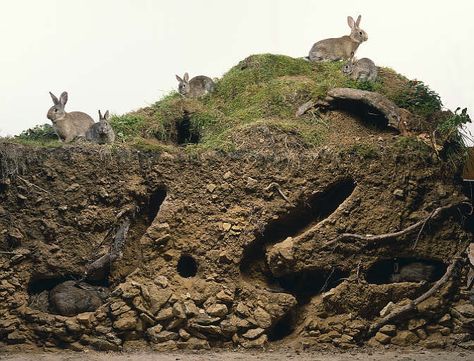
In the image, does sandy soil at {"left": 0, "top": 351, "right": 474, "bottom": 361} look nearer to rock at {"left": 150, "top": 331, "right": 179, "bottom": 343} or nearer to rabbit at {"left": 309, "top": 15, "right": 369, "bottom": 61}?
rock at {"left": 150, "top": 331, "right": 179, "bottom": 343}

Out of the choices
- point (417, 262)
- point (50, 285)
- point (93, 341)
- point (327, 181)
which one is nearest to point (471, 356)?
point (417, 262)

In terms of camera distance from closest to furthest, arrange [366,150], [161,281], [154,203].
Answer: [161,281] → [366,150] → [154,203]

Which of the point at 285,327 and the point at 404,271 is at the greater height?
→ the point at 404,271

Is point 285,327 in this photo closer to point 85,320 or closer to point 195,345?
point 195,345

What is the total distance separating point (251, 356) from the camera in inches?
461

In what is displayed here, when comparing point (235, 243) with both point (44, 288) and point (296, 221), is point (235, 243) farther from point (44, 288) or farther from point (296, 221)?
Answer: point (44, 288)

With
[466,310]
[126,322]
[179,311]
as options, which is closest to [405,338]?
[466,310]

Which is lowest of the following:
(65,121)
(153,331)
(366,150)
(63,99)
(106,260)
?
(153,331)

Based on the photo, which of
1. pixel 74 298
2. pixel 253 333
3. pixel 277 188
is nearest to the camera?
pixel 253 333

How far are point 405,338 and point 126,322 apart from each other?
4.47 meters

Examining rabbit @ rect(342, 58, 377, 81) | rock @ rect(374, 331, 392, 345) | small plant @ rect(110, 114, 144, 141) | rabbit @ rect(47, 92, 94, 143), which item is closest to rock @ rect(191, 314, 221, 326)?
rock @ rect(374, 331, 392, 345)

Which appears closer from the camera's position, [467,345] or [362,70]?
[467,345]

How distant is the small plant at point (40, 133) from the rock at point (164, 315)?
4.89 meters

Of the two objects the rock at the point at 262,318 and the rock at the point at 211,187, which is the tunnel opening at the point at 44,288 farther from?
the rock at the point at 262,318
